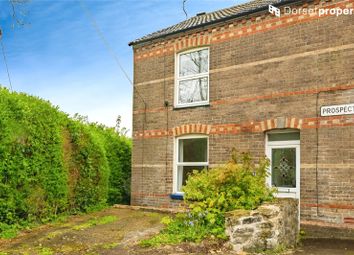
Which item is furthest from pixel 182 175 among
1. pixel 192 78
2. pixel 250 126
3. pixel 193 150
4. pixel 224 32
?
pixel 224 32

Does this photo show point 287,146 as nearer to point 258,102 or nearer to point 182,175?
point 258,102

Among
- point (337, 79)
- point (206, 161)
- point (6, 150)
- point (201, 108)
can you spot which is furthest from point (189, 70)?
point (6, 150)

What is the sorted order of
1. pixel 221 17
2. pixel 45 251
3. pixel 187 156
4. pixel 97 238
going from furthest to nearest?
pixel 187 156
pixel 221 17
pixel 97 238
pixel 45 251

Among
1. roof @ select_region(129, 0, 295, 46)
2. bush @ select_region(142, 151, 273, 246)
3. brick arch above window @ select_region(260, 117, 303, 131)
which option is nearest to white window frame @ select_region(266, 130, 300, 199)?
brick arch above window @ select_region(260, 117, 303, 131)

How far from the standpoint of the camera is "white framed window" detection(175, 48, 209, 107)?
1361 centimetres

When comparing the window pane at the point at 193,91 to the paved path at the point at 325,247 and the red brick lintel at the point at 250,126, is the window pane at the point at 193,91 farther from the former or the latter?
the paved path at the point at 325,247

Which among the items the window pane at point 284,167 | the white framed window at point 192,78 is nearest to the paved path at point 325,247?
the window pane at point 284,167

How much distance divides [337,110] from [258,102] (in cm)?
228

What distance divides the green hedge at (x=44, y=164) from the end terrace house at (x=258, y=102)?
1.56m

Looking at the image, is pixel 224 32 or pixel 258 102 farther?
pixel 224 32

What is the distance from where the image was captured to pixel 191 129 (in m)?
13.5

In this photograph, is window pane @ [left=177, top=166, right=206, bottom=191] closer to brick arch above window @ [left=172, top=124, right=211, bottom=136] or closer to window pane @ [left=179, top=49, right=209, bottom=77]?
brick arch above window @ [left=172, top=124, right=211, bottom=136]

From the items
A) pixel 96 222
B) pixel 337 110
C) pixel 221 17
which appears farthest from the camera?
pixel 221 17

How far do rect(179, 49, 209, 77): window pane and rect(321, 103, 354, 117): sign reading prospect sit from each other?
4.18 metres
